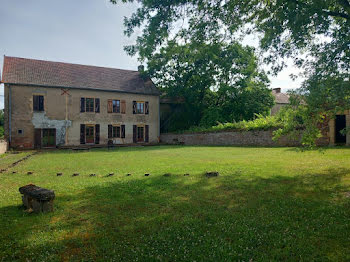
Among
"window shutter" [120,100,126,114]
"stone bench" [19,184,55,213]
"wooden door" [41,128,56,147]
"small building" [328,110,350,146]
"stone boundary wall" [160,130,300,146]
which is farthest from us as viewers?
"window shutter" [120,100,126,114]

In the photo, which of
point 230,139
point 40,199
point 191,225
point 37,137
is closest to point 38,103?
point 37,137

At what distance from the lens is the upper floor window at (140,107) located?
1164 inches

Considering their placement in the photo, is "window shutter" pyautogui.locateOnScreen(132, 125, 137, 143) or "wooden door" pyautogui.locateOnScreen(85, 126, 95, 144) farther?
"window shutter" pyautogui.locateOnScreen(132, 125, 137, 143)

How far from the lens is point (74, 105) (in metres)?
26.1

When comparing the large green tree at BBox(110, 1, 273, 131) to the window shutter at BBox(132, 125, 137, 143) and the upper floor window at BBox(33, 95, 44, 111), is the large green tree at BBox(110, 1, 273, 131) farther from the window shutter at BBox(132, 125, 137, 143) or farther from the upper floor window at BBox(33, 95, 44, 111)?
the upper floor window at BBox(33, 95, 44, 111)

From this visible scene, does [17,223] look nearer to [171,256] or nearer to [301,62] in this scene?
[171,256]

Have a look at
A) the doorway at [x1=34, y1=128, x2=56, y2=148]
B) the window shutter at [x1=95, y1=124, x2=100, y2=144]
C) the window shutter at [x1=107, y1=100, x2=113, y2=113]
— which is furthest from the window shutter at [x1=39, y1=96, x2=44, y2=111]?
the window shutter at [x1=107, y1=100, x2=113, y2=113]

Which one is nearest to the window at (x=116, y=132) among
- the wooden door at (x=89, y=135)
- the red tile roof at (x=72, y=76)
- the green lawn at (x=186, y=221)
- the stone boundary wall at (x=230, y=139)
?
the wooden door at (x=89, y=135)

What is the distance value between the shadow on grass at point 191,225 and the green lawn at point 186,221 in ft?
0.05

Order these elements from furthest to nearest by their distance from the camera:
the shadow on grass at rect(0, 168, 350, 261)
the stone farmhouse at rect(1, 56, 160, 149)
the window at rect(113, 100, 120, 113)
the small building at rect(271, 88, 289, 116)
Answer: the small building at rect(271, 88, 289, 116) → the window at rect(113, 100, 120, 113) → the stone farmhouse at rect(1, 56, 160, 149) → the shadow on grass at rect(0, 168, 350, 261)

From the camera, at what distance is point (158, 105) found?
3106 cm

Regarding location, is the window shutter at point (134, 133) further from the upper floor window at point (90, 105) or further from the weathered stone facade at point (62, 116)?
the upper floor window at point (90, 105)

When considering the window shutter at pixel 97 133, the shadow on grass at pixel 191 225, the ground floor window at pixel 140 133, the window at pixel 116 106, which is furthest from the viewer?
the ground floor window at pixel 140 133

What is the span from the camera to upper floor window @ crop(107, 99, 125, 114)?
28.0 metres
